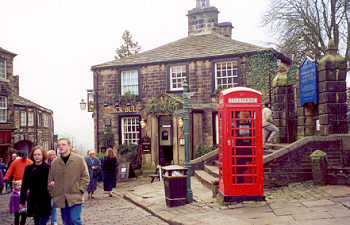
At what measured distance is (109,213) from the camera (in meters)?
10.1

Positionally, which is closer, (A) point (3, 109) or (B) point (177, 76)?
(B) point (177, 76)

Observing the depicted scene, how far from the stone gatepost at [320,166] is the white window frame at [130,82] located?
13.6m

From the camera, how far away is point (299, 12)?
72.9ft

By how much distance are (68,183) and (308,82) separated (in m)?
7.84

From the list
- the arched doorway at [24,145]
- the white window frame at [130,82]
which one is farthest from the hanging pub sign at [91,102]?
the arched doorway at [24,145]

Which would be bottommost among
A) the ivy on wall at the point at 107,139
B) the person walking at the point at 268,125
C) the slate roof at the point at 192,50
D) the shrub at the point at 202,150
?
the shrub at the point at 202,150

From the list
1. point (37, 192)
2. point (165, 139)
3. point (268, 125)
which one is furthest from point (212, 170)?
point (165, 139)

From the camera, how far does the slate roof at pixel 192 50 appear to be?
2048cm

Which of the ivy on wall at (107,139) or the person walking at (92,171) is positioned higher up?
the ivy on wall at (107,139)

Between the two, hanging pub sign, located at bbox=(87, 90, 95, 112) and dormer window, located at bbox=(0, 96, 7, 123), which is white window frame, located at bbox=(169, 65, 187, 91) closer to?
hanging pub sign, located at bbox=(87, 90, 95, 112)

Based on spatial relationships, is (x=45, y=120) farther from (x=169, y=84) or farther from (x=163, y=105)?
(x=163, y=105)

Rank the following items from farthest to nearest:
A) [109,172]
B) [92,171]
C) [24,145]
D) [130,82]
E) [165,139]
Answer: [24,145]
[130,82]
[165,139]
[109,172]
[92,171]

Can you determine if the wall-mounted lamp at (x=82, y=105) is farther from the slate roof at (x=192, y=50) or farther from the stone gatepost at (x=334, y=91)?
the stone gatepost at (x=334, y=91)

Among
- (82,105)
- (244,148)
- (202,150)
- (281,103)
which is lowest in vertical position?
(202,150)
